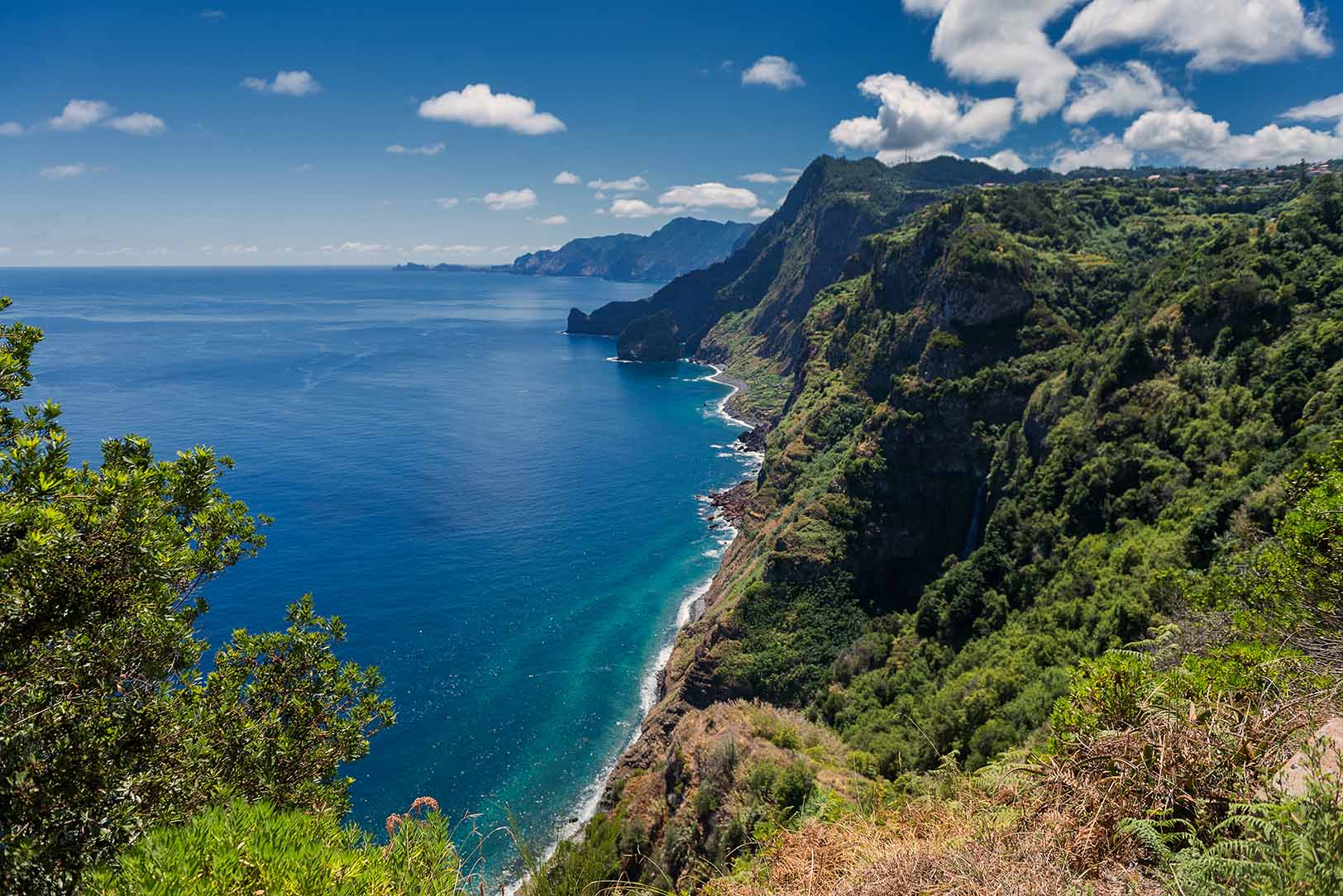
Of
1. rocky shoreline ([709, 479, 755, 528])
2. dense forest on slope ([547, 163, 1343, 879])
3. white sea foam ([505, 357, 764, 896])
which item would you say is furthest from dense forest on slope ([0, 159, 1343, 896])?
rocky shoreline ([709, 479, 755, 528])

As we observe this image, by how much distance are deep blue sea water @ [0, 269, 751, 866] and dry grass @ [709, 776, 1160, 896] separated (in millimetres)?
46919

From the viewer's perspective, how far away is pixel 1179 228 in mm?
98000

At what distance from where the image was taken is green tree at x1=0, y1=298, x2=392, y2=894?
840 cm

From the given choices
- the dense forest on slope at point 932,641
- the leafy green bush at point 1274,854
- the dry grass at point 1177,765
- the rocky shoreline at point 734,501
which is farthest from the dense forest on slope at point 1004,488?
the leafy green bush at point 1274,854

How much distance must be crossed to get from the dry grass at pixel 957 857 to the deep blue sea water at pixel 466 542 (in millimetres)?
46919

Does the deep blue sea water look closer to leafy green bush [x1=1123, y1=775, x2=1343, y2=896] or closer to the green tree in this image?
the green tree

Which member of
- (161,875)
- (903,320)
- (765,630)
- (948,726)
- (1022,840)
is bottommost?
(765,630)

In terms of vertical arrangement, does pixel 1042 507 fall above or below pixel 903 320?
below

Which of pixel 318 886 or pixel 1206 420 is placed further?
pixel 1206 420

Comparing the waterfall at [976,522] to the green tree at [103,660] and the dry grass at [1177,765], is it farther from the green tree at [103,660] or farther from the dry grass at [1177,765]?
the green tree at [103,660]

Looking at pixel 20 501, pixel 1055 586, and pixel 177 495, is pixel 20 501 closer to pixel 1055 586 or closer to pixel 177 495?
pixel 177 495

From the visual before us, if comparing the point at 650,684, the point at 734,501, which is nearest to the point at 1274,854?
the point at 650,684

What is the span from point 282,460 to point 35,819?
371 ft

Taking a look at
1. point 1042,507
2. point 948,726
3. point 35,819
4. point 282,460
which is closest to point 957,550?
point 1042,507
